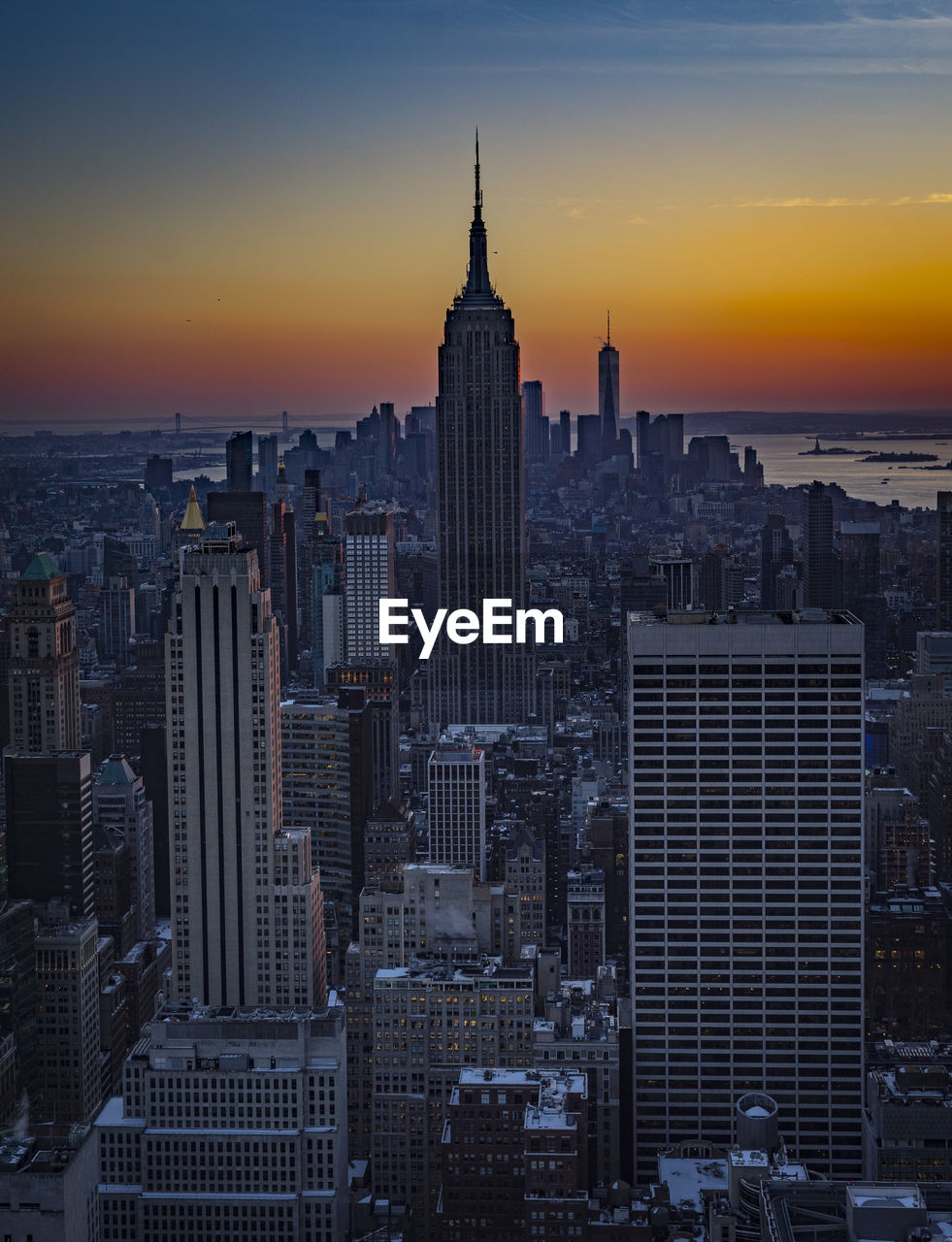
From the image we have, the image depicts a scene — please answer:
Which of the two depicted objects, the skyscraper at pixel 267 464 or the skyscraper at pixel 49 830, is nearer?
the skyscraper at pixel 49 830

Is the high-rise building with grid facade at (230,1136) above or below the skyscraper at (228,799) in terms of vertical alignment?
below

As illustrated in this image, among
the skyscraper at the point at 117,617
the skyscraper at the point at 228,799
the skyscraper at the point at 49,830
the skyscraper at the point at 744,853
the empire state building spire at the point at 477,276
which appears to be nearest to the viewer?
the skyscraper at the point at 744,853

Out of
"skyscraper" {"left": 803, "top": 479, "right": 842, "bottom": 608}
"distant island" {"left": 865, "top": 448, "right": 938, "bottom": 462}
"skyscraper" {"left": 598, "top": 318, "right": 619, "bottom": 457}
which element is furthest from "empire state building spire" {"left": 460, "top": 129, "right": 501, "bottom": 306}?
"distant island" {"left": 865, "top": 448, "right": 938, "bottom": 462}

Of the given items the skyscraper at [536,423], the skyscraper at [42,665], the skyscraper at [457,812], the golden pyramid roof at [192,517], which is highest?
the skyscraper at [536,423]

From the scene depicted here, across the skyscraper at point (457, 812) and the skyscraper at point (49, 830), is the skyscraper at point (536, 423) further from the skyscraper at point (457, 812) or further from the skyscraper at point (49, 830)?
the skyscraper at point (49, 830)

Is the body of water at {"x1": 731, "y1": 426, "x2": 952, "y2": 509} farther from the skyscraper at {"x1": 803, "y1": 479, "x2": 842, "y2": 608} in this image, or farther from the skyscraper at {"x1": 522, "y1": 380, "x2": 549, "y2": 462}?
the skyscraper at {"x1": 522, "y1": 380, "x2": 549, "y2": 462}

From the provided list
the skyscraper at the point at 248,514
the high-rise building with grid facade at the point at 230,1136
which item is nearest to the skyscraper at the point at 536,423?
the skyscraper at the point at 248,514

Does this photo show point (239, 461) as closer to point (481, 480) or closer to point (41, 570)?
point (41, 570)

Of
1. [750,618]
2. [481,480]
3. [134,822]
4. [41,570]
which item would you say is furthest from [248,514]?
[481,480]
